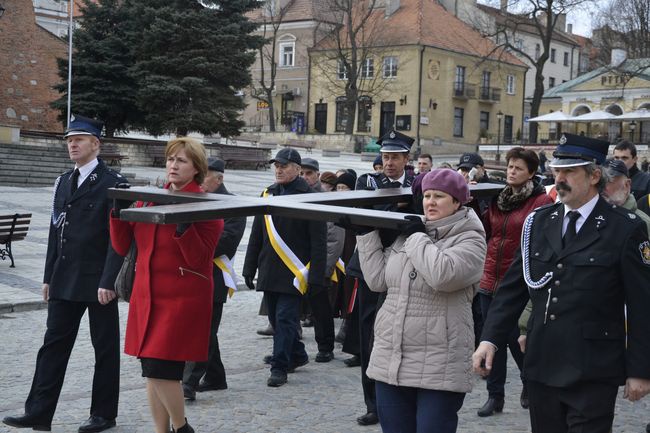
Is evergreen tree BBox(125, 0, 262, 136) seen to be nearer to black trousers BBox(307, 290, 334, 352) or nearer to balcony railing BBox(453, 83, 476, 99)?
black trousers BBox(307, 290, 334, 352)

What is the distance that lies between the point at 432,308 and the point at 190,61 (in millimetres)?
33133

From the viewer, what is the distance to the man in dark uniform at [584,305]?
12.9 feet

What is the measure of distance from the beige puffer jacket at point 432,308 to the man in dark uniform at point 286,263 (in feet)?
10.3

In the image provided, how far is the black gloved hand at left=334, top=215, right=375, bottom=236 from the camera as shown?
398 cm

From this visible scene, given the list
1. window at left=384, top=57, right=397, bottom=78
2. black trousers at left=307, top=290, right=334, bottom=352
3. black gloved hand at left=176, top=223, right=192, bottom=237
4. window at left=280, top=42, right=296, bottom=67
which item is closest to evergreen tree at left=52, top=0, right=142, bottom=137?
window at left=384, top=57, right=397, bottom=78

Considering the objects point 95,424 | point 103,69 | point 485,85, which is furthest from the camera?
point 485,85

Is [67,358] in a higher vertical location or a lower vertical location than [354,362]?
higher

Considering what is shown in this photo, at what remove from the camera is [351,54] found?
63.3 meters

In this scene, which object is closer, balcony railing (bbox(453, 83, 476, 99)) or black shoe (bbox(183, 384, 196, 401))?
black shoe (bbox(183, 384, 196, 401))

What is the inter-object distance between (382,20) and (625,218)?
212 feet

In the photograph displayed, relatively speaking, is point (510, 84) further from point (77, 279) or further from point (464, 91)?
point (77, 279)

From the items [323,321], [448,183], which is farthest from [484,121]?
[448,183]

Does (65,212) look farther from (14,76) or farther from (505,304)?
(14,76)

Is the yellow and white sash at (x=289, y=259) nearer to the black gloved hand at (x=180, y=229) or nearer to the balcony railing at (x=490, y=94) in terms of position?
the black gloved hand at (x=180, y=229)
